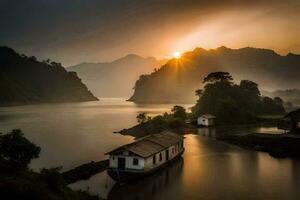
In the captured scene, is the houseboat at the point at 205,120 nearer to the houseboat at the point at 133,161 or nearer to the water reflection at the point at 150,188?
the water reflection at the point at 150,188

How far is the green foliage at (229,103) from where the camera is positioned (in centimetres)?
9919

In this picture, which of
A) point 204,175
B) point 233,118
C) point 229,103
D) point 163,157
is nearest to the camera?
point 204,175

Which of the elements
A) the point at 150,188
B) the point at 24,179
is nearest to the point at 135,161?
the point at 150,188

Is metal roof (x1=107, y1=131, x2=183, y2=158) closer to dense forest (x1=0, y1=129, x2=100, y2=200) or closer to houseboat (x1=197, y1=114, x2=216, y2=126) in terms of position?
dense forest (x1=0, y1=129, x2=100, y2=200)

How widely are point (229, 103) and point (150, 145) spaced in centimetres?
6311

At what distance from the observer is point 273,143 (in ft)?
187

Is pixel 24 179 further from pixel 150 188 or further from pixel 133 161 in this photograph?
pixel 150 188

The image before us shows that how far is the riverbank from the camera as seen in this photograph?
52625mm

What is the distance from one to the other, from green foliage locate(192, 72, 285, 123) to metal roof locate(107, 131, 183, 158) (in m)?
52.7

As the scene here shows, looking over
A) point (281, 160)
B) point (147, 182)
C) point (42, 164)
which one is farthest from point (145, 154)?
point (281, 160)

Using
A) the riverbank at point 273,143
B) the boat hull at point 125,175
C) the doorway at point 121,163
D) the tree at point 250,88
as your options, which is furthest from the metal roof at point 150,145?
the tree at point 250,88

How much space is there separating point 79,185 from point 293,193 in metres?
23.0

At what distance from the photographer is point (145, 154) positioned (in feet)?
122

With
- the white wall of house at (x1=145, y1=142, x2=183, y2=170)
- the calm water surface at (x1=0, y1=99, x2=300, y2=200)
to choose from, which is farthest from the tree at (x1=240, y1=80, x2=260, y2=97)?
the white wall of house at (x1=145, y1=142, x2=183, y2=170)
